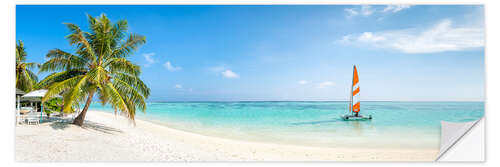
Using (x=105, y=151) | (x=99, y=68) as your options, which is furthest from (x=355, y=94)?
(x=99, y=68)

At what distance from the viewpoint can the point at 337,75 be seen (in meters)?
7.06

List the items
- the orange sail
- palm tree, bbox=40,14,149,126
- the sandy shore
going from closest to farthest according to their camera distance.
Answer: the sandy shore → palm tree, bbox=40,14,149,126 → the orange sail

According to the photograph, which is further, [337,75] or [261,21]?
[337,75]

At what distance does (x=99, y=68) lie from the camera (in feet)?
15.5

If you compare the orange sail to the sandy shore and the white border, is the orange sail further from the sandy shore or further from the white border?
the sandy shore

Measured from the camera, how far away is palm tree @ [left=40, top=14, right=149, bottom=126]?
4.70 meters

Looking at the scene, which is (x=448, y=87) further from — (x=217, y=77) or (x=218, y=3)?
(x=217, y=77)

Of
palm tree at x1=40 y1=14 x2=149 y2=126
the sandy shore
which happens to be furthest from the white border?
palm tree at x1=40 y1=14 x2=149 y2=126

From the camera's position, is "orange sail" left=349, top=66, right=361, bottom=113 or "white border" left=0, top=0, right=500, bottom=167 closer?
"white border" left=0, top=0, right=500, bottom=167

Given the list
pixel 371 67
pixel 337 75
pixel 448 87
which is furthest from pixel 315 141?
pixel 448 87

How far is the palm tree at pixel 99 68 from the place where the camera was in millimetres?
4699

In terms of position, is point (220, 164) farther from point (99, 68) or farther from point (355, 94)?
point (355, 94)

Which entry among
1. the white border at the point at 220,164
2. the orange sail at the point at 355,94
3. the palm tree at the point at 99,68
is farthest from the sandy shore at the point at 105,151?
the orange sail at the point at 355,94
